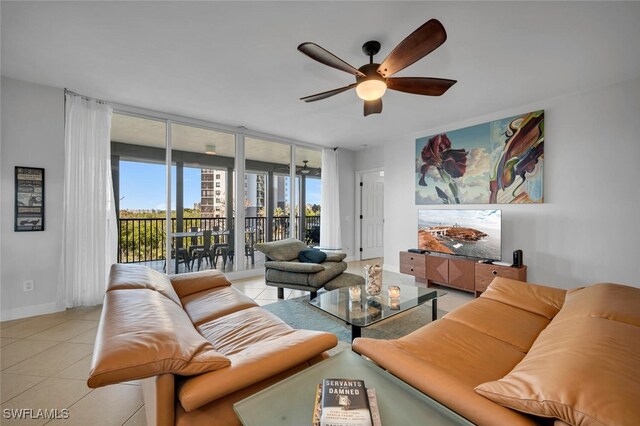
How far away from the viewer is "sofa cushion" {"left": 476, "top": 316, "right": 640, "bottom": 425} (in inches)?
27.3

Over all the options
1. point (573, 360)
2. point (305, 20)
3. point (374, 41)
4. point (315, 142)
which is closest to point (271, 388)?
point (573, 360)

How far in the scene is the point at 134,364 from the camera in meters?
0.89

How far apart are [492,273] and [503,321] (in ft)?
6.56

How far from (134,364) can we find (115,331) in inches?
9.3

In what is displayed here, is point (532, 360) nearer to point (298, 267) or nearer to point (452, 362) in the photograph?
point (452, 362)

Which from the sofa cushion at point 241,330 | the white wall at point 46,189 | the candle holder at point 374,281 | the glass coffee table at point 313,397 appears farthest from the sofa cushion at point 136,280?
the white wall at point 46,189

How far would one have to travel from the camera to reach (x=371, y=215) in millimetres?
6590

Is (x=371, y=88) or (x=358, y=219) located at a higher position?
(x=371, y=88)

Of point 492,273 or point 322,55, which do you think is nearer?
point 322,55

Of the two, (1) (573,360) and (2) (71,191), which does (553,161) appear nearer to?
(1) (573,360)

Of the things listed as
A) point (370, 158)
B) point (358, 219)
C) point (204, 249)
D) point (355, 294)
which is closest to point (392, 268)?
point (358, 219)

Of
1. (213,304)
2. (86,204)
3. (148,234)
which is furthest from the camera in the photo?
(148,234)

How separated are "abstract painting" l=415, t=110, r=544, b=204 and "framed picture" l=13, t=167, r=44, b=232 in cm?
532

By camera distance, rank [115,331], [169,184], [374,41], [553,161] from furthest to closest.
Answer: [169,184] < [553,161] < [374,41] < [115,331]
